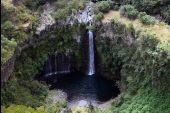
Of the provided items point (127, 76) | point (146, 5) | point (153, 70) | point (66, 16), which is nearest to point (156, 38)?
point (153, 70)

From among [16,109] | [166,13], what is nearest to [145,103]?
[16,109]

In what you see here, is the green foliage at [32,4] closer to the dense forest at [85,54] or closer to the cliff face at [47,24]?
the dense forest at [85,54]

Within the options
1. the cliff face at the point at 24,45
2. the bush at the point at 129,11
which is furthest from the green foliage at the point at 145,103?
the cliff face at the point at 24,45

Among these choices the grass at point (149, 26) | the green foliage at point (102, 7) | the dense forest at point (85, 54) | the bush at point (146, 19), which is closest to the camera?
the dense forest at point (85, 54)

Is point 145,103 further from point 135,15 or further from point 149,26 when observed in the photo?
Result: point 135,15

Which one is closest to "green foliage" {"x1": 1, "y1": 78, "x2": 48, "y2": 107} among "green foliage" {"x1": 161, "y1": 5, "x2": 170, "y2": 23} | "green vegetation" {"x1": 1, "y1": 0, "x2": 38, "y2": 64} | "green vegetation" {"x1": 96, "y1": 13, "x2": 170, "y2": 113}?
"green vegetation" {"x1": 1, "y1": 0, "x2": 38, "y2": 64}

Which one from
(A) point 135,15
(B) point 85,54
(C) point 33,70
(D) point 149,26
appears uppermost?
(A) point 135,15

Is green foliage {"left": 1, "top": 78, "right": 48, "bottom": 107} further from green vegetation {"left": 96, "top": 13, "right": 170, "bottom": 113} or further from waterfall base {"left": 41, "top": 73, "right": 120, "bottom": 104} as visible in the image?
green vegetation {"left": 96, "top": 13, "right": 170, "bottom": 113}
